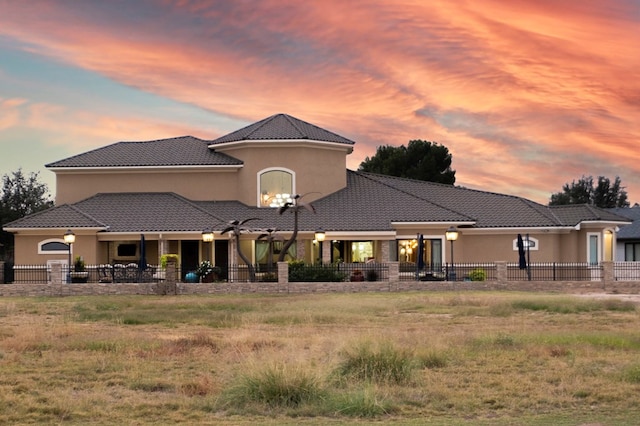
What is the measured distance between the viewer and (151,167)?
50188 mm

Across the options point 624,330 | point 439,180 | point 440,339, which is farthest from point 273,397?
point 439,180

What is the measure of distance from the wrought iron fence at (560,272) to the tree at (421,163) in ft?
106

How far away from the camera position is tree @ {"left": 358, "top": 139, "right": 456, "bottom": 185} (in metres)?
79.4

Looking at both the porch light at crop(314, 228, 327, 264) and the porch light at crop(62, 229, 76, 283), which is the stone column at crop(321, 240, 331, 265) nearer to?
the porch light at crop(314, 228, 327, 264)

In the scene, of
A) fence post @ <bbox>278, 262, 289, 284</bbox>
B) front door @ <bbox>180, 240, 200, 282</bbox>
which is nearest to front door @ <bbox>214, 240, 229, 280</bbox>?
front door @ <bbox>180, 240, 200, 282</bbox>

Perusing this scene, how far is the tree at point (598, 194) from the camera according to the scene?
114m

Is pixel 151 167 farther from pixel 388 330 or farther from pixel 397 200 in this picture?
pixel 388 330

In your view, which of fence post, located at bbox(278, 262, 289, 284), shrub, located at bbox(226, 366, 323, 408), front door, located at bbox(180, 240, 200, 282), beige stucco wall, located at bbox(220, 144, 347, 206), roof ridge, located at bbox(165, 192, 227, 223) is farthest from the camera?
beige stucco wall, located at bbox(220, 144, 347, 206)

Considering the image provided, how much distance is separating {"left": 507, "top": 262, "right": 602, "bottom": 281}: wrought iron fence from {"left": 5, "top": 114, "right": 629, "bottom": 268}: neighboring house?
5.05 ft

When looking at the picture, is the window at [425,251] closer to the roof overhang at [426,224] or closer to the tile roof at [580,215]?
the roof overhang at [426,224]

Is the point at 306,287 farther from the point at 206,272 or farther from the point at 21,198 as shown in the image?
the point at 21,198

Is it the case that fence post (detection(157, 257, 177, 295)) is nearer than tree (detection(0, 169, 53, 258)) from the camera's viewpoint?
Yes

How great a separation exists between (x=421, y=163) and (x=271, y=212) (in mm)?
33294

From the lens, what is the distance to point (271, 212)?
49.2 m
